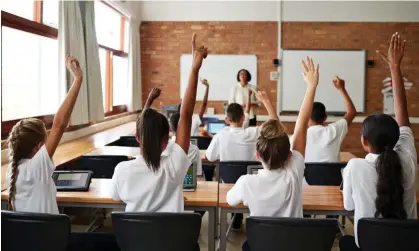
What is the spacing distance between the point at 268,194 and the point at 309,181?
67.8 inches

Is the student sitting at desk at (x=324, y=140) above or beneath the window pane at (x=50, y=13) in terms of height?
beneath

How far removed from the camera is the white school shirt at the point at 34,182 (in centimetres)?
241

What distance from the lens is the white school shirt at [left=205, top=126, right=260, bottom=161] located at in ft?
14.6

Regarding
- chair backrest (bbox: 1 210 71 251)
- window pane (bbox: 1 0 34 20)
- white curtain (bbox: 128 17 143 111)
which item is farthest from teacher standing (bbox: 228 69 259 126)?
chair backrest (bbox: 1 210 71 251)

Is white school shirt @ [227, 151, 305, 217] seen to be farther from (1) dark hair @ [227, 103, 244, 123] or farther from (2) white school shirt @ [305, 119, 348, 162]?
(1) dark hair @ [227, 103, 244, 123]

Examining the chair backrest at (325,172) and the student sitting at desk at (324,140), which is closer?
the chair backrest at (325,172)

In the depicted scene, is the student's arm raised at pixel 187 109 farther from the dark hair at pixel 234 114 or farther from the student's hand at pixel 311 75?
the dark hair at pixel 234 114

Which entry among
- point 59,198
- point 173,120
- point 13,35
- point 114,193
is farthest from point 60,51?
point 114,193

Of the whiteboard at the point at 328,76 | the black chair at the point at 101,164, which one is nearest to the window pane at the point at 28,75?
the black chair at the point at 101,164

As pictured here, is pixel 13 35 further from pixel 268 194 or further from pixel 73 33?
pixel 268 194

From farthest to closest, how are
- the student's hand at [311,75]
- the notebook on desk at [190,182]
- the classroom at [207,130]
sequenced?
the notebook on desk at [190,182] < the student's hand at [311,75] < the classroom at [207,130]

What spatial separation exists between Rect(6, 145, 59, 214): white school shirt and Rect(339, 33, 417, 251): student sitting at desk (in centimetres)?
157

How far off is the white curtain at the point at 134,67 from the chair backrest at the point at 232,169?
524 centimetres

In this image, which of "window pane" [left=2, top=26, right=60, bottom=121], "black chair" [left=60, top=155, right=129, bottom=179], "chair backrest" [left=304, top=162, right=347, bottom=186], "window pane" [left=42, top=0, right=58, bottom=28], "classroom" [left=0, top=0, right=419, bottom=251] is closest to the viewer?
"classroom" [left=0, top=0, right=419, bottom=251]
